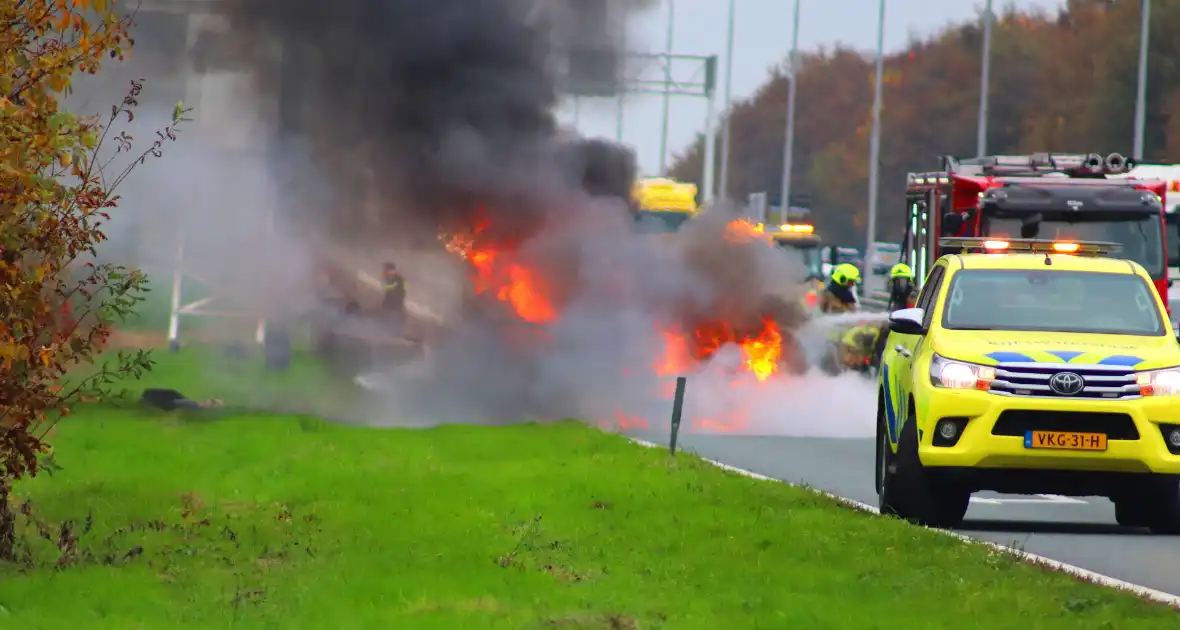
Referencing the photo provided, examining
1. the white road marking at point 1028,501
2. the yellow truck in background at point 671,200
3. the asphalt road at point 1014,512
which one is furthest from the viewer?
the yellow truck in background at point 671,200

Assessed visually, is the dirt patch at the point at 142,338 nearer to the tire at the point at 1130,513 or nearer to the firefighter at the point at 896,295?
the firefighter at the point at 896,295

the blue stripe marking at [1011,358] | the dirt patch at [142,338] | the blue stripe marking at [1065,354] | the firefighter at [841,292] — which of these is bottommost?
the dirt patch at [142,338]

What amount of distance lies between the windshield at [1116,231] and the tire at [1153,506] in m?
10.0

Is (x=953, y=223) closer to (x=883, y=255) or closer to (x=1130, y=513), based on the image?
(x=1130, y=513)

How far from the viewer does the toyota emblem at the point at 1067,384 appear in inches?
508

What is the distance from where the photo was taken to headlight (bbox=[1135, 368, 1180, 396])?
510 inches

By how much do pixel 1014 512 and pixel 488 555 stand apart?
5.76 metres

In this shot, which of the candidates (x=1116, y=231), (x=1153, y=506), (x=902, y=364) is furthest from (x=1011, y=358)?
(x=1116, y=231)

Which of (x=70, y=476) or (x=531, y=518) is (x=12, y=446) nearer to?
(x=531, y=518)

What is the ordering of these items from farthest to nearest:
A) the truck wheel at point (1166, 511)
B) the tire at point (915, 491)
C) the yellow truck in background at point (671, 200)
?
the yellow truck in background at point (671, 200) → the truck wheel at point (1166, 511) → the tire at point (915, 491)

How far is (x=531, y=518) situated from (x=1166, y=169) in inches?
785

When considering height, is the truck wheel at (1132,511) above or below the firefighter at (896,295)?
below

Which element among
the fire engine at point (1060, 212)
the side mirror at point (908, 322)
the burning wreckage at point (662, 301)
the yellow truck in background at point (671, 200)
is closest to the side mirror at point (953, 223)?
the fire engine at point (1060, 212)

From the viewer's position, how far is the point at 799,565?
10836 mm
